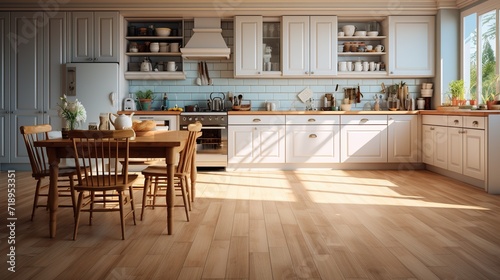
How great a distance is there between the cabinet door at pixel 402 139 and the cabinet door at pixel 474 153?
141 cm

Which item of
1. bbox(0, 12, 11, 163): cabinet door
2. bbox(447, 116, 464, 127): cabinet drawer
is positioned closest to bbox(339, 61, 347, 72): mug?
bbox(447, 116, 464, 127): cabinet drawer

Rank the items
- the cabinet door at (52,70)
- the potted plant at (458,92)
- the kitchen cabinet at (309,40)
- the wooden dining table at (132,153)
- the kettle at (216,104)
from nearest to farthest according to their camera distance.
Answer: the wooden dining table at (132,153) → the potted plant at (458,92) → the cabinet door at (52,70) → the kitchen cabinet at (309,40) → the kettle at (216,104)

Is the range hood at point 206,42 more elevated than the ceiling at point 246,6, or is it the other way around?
the ceiling at point 246,6

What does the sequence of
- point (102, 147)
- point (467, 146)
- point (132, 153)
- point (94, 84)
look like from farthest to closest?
point (94, 84)
point (467, 146)
point (132, 153)
point (102, 147)

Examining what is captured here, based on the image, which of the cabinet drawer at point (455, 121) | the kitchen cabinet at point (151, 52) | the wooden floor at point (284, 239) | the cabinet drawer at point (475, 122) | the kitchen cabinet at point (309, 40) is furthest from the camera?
the kitchen cabinet at point (151, 52)

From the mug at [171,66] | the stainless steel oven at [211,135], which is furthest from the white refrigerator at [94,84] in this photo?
the stainless steel oven at [211,135]

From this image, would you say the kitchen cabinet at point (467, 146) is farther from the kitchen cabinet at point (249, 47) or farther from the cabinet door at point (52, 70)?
the cabinet door at point (52, 70)

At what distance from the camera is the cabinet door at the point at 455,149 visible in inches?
224

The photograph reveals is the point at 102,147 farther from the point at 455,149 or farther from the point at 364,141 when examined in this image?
the point at 364,141

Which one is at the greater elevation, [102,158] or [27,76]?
[27,76]

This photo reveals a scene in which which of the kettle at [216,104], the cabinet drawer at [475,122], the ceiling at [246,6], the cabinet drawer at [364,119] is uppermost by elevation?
the ceiling at [246,6]

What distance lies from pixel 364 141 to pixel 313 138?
30.5 inches

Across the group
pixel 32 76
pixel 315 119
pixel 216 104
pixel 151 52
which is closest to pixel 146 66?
pixel 151 52

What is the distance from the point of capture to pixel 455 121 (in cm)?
576
